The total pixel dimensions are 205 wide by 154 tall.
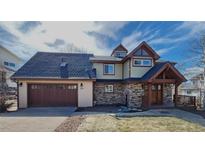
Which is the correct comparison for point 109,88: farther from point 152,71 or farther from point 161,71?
point 161,71

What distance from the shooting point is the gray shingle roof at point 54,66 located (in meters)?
14.5

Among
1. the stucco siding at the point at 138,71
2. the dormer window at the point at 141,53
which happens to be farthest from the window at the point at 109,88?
the dormer window at the point at 141,53

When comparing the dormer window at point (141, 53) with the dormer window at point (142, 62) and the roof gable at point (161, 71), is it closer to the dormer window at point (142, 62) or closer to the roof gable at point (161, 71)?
the dormer window at point (142, 62)

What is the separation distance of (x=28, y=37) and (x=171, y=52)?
18.7m

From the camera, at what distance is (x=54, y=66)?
1576 cm

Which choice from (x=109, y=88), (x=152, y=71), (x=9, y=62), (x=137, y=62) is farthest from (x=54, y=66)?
(x=9, y=62)

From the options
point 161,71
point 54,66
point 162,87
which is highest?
point 54,66

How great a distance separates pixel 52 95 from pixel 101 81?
4.25 m

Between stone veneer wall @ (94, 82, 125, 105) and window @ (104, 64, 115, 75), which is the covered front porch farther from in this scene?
window @ (104, 64, 115, 75)

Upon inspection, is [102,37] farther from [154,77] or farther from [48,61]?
[154,77]

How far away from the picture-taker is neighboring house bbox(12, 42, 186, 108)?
13984 millimetres
